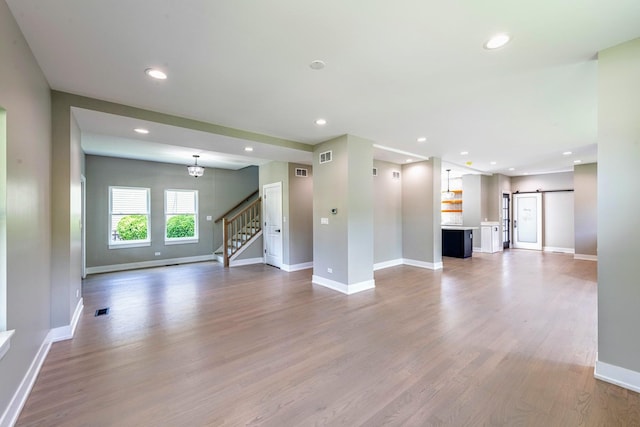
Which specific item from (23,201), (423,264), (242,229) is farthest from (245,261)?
(23,201)

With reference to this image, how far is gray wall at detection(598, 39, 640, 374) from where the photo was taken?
2111 mm

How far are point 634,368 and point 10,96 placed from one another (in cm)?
518

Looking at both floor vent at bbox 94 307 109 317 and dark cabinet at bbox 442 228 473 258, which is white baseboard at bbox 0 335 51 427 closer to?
floor vent at bbox 94 307 109 317

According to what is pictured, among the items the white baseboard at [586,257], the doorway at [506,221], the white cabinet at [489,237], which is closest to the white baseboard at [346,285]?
the white cabinet at [489,237]

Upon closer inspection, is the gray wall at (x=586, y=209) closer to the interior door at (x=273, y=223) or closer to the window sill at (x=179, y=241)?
Result: the interior door at (x=273, y=223)

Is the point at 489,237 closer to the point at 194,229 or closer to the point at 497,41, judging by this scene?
the point at 497,41

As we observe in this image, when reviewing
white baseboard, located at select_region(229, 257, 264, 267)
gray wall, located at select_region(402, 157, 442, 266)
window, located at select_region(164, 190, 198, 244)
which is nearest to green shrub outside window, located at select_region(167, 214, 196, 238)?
window, located at select_region(164, 190, 198, 244)

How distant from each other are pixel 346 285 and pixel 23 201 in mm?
4133

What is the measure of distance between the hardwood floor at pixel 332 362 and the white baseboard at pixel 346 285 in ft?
0.60

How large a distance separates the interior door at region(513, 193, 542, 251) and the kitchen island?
3584 mm

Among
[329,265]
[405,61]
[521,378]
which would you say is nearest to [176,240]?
[329,265]

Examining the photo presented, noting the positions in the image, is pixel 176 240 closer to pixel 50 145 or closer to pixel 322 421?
pixel 50 145

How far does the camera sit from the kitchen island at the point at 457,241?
830cm

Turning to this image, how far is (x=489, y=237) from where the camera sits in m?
9.45
